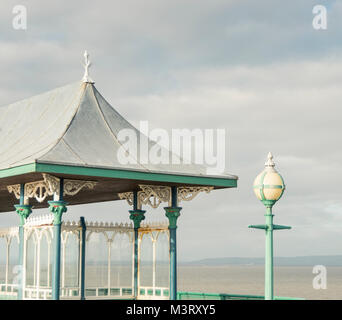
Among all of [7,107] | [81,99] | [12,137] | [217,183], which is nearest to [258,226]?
[217,183]

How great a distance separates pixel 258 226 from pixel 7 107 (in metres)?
11.3

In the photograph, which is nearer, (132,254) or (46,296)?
(46,296)

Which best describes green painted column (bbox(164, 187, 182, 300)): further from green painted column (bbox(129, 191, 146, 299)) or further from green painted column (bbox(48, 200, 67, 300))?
green painted column (bbox(48, 200, 67, 300))

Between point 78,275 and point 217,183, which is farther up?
point 217,183

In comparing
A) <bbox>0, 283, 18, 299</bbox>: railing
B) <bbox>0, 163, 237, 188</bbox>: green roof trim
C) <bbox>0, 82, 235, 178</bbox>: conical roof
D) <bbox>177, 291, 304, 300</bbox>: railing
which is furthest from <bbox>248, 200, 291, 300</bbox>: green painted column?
<bbox>0, 283, 18, 299</bbox>: railing

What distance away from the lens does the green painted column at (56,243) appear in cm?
1864

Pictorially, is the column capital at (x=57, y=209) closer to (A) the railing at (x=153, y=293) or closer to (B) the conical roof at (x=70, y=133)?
(B) the conical roof at (x=70, y=133)

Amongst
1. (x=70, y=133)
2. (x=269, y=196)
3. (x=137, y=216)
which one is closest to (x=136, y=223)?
(x=137, y=216)

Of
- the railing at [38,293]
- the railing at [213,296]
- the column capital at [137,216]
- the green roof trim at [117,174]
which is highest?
the green roof trim at [117,174]

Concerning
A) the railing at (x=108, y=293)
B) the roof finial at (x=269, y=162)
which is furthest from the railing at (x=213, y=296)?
the roof finial at (x=269, y=162)

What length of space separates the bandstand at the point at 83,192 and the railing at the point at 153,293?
0.10 ft

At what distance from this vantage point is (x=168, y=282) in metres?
21.8
